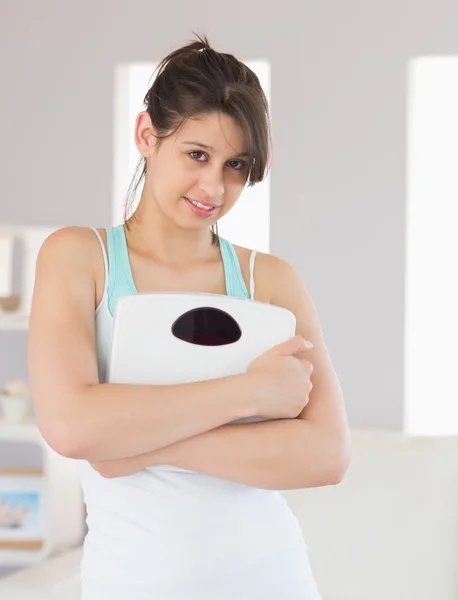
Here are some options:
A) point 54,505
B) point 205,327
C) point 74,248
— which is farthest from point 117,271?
point 54,505

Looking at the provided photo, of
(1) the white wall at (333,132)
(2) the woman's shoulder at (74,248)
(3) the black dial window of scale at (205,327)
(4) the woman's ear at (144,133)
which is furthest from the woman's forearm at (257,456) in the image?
(1) the white wall at (333,132)

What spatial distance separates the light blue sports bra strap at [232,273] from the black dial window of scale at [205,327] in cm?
14

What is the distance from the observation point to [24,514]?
3158 millimetres

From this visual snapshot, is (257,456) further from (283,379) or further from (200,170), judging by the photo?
(200,170)

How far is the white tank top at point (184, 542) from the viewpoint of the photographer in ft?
3.72

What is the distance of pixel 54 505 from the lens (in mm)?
3129

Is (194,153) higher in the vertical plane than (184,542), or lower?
higher

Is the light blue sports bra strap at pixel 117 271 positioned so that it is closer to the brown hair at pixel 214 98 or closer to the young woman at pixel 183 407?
the young woman at pixel 183 407

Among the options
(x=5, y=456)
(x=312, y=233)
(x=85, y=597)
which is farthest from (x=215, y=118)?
(x=5, y=456)

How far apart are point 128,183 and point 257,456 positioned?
2.38 meters

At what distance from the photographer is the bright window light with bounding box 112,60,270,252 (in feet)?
11.1

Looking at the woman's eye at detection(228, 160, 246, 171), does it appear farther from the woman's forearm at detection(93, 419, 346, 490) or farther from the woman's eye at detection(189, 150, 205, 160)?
the woman's forearm at detection(93, 419, 346, 490)

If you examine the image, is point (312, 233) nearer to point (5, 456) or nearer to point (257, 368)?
point (5, 456)

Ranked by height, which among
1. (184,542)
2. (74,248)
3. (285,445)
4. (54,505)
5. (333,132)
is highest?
(333,132)
